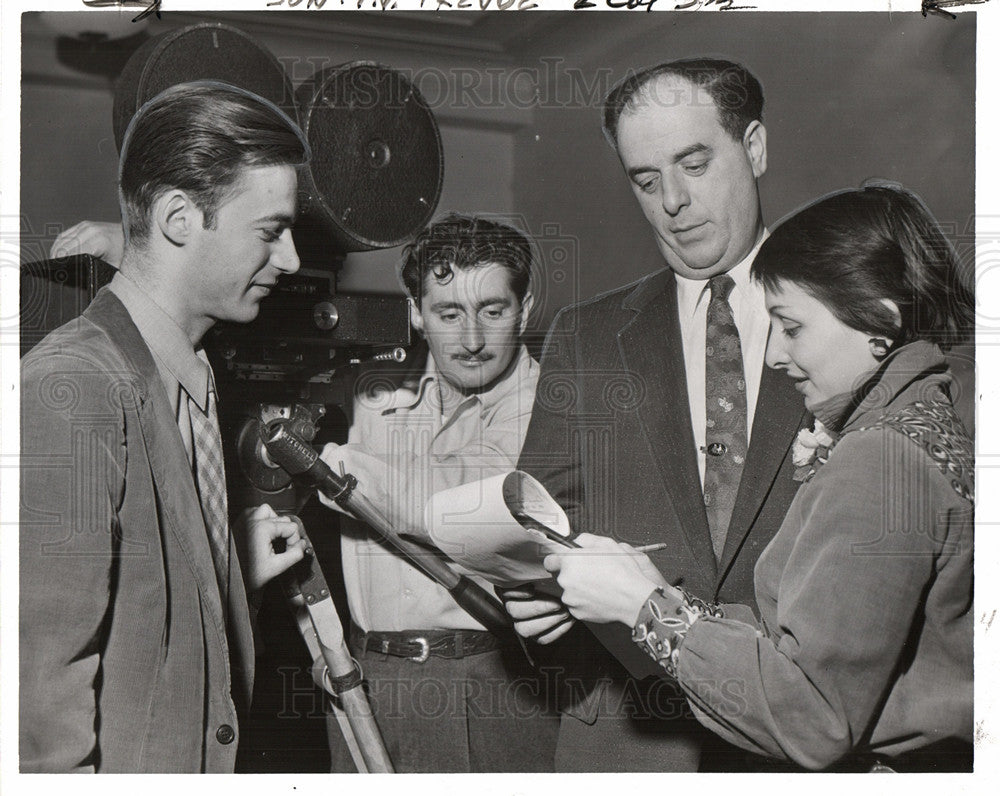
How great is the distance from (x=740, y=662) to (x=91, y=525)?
161 cm

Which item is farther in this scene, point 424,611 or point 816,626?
point 424,611

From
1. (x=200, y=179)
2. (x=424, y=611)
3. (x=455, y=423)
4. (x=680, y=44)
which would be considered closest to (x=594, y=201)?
(x=680, y=44)

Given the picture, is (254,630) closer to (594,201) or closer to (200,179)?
(200,179)

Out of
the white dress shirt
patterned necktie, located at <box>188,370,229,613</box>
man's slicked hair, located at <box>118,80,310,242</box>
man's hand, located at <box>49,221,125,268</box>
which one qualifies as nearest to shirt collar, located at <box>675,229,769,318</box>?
the white dress shirt

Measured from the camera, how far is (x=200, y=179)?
227cm

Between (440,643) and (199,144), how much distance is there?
4.54 feet

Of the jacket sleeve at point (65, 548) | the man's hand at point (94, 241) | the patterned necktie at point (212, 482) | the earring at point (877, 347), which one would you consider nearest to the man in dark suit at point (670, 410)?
the earring at point (877, 347)

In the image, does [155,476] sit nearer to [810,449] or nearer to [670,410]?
[670,410]

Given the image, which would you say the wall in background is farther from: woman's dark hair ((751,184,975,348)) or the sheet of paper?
the sheet of paper

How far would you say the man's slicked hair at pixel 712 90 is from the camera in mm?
2355

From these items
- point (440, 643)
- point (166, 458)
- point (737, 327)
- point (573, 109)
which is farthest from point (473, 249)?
point (440, 643)

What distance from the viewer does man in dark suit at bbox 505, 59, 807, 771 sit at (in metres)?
2.33

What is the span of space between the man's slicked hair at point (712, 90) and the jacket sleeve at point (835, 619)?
85cm
